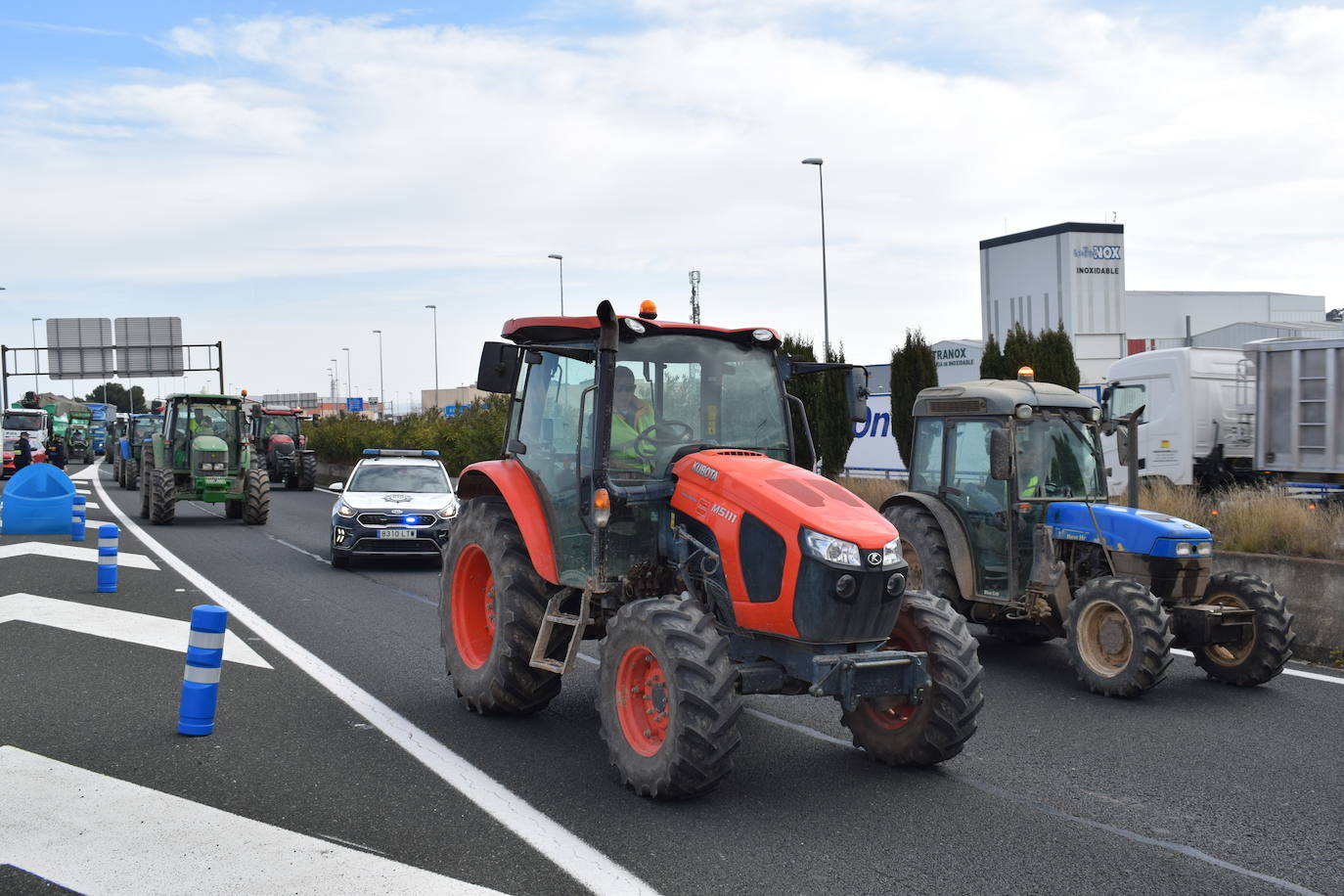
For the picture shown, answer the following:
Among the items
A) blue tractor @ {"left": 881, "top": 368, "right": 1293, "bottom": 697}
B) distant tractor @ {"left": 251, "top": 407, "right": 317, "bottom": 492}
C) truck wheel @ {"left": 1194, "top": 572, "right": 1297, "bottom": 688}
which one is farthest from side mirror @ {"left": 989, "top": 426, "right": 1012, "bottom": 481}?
distant tractor @ {"left": 251, "top": 407, "right": 317, "bottom": 492}

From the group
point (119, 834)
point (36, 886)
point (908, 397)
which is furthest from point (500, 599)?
point (908, 397)

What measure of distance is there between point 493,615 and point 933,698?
2991 millimetres

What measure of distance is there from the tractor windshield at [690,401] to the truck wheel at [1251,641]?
389 centimetres

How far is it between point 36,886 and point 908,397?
22.2 metres

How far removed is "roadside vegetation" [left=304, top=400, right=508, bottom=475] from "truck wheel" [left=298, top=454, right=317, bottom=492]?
5.73 ft

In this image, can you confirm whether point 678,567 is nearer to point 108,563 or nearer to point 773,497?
point 773,497

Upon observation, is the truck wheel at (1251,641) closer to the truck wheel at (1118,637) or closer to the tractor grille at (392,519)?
the truck wheel at (1118,637)

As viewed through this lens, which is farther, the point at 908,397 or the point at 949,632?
the point at 908,397

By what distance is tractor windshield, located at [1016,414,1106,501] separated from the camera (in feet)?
31.0

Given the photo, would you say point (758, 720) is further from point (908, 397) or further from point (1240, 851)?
point (908, 397)

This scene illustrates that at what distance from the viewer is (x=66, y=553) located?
1691 centimetres

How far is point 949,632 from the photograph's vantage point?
6188mm

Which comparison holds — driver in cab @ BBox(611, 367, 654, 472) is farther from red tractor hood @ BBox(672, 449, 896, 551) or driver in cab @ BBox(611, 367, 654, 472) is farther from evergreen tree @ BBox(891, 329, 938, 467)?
evergreen tree @ BBox(891, 329, 938, 467)

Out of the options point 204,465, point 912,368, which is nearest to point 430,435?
point 204,465
